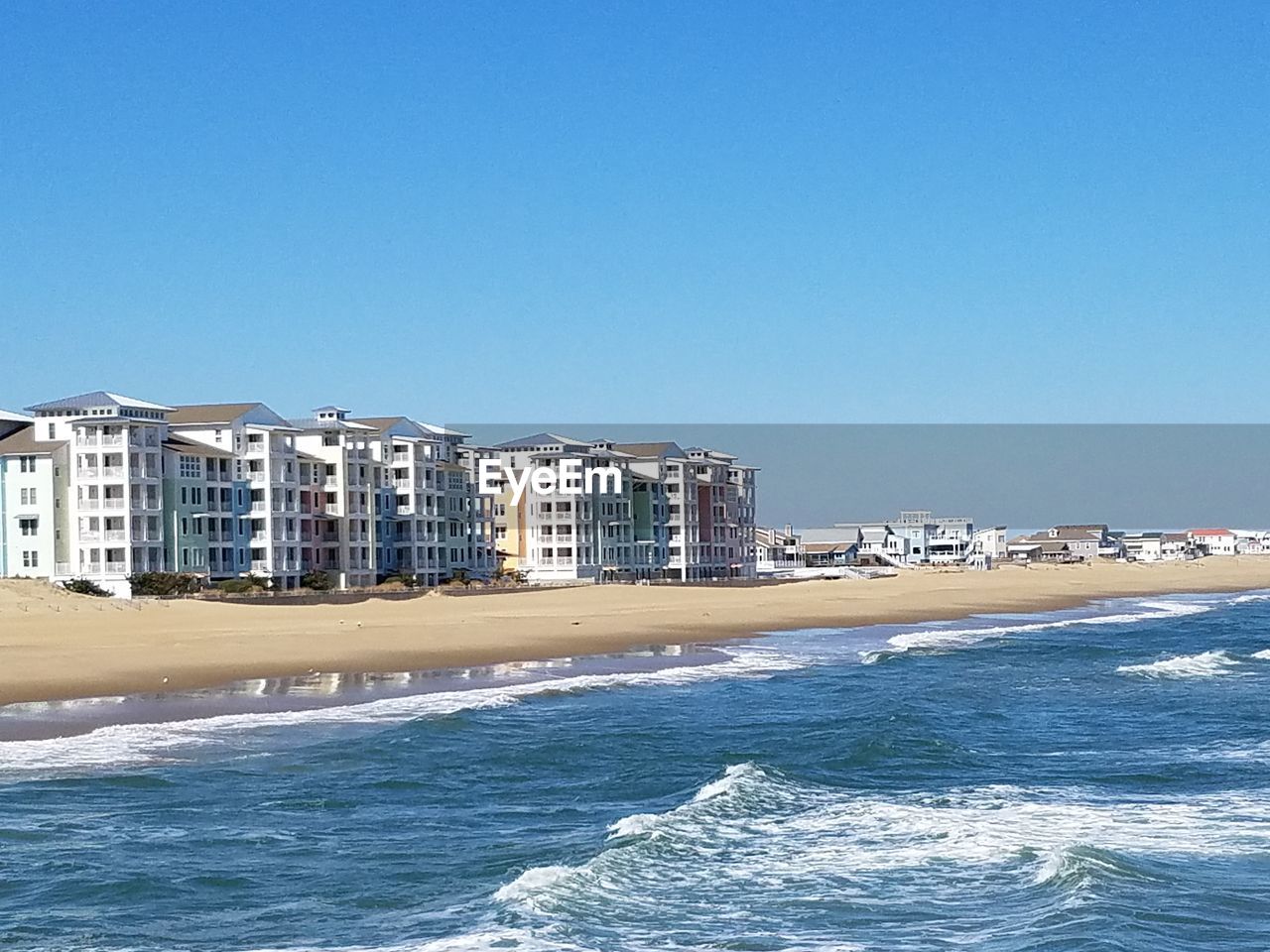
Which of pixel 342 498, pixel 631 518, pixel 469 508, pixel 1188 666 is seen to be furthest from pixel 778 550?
pixel 1188 666

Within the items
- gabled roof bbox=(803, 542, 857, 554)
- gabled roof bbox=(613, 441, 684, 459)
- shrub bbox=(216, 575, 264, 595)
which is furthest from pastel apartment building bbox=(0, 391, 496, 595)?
gabled roof bbox=(803, 542, 857, 554)

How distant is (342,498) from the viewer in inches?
3174

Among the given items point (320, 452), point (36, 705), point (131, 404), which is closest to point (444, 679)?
point (36, 705)

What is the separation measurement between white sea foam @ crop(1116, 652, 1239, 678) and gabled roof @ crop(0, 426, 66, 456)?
156 ft

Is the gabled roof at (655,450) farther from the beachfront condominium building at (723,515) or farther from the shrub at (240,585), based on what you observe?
the shrub at (240,585)

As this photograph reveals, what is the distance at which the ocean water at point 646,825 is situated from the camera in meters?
13.7

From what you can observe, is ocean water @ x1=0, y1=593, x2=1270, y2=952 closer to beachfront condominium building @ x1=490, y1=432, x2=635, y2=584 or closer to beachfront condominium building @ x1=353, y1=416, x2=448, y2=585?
beachfront condominium building @ x1=353, y1=416, x2=448, y2=585

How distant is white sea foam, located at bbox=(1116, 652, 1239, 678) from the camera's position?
124ft

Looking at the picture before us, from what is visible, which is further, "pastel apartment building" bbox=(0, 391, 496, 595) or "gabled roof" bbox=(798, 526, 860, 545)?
"gabled roof" bbox=(798, 526, 860, 545)

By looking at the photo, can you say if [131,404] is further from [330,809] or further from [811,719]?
[330,809]

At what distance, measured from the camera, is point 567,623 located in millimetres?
56000

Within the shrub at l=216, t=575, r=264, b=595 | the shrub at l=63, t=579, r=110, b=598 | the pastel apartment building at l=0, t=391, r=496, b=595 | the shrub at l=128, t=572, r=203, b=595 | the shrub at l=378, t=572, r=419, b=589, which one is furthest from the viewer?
the shrub at l=378, t=572, r=419, b=589

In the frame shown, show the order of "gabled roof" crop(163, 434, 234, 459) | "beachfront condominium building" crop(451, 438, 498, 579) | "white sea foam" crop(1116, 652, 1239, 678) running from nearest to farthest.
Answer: "white sea foam" crop(1116, 652, 1239, 678), "gabled roof" crop(163, 434, 234, 459), "beachfront condominium building" crop(451, 438, 498, 579)

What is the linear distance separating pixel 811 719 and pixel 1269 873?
1324 centimetres
